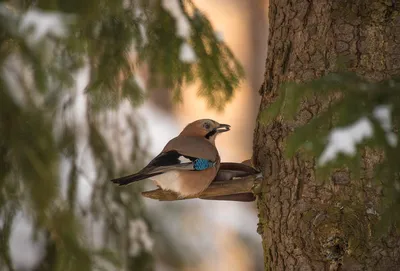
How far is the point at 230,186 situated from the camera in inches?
111

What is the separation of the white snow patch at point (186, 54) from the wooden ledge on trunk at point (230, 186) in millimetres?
554

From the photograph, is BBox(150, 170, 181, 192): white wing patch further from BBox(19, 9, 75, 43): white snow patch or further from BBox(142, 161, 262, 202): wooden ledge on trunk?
BBox(19, 9, 75, 43): white snow patch

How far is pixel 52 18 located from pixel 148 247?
194cm

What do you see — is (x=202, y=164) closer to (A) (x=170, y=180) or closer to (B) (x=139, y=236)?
(A) (x=170, y=180)

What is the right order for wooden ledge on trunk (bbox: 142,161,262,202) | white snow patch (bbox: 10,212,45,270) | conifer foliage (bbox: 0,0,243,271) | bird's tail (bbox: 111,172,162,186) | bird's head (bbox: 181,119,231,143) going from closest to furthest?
conifer foliage (bbox: 0,0,243,271) < bird's tail (bbox: 111,172,162,186) < wooden ledge on trunk (bbox: 142,161,262,202) < white snow patch (bbox: 10,212,45,270) < bird's head (bbox: 181,119,231,143)

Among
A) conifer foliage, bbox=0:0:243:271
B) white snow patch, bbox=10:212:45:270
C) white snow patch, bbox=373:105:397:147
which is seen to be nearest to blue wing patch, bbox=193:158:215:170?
conifer foliage, bbox=0:0:243:271

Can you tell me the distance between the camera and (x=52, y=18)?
2.36 m

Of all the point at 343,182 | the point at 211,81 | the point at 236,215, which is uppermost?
the point at 211,81

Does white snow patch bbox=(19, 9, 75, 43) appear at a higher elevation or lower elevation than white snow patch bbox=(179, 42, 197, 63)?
higher

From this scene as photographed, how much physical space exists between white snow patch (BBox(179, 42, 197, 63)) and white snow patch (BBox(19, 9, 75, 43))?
2.44 ft

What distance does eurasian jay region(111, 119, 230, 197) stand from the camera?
9.39ft

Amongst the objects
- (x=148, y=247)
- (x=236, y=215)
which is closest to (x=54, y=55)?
(x=148, y=247)

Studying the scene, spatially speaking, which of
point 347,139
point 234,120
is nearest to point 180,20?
point 347,139

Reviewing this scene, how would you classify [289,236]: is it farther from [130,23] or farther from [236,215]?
[236,215]
